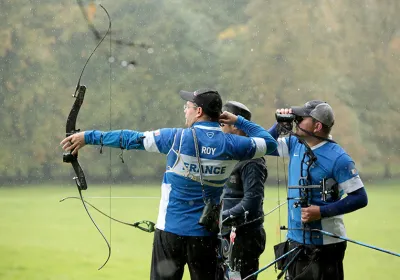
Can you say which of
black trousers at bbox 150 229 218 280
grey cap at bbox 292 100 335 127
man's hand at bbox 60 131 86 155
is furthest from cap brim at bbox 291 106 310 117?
man's hand at bbox 60 131 86 155

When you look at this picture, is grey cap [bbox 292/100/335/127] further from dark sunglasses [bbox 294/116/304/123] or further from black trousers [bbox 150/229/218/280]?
black trousers [bbox 150/229/218/280]

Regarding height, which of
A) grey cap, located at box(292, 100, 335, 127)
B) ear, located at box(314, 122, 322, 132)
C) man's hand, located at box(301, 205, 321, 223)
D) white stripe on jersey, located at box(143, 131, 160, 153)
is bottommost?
man's hand, located at box(301, 205, 321, 223)

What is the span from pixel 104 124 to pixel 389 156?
7.56 feet

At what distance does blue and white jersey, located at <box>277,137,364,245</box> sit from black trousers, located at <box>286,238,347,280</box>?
33 millimetres

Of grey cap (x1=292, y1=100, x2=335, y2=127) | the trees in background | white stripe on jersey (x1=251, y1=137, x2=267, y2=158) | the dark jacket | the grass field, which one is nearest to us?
white stripe on jersey (x1=251, y1=137, x2=267, y2=158)

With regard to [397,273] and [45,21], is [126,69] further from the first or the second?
[397,273]

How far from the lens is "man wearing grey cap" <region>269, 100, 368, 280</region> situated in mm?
3062

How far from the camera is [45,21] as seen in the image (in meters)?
5.79

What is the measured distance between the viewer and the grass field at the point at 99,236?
5.23 meters

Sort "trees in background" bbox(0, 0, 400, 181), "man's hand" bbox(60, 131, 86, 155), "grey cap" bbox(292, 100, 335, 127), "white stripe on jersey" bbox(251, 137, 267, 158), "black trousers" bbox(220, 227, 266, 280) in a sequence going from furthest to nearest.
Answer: "trees in background" bbox(0, 0, 400, 181)
"black trousers" bbox(220, 227, 266, 280)
"grey cap" bbox(292, 100, 335, 127)
"white stripe on jersey" bbox(251, 137, 267, 158)
"man's hand" bbox(60, 131, 86, 155)

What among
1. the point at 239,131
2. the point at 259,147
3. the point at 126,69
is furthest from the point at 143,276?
the point at 259,147

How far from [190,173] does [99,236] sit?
2.79 m

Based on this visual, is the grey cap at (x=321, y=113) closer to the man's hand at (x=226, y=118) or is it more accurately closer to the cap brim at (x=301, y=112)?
the cap brim at (x=301, y=112)

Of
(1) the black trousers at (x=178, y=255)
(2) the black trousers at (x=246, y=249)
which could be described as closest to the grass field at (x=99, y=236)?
(2) the black trousers at (x=246, y=249)
